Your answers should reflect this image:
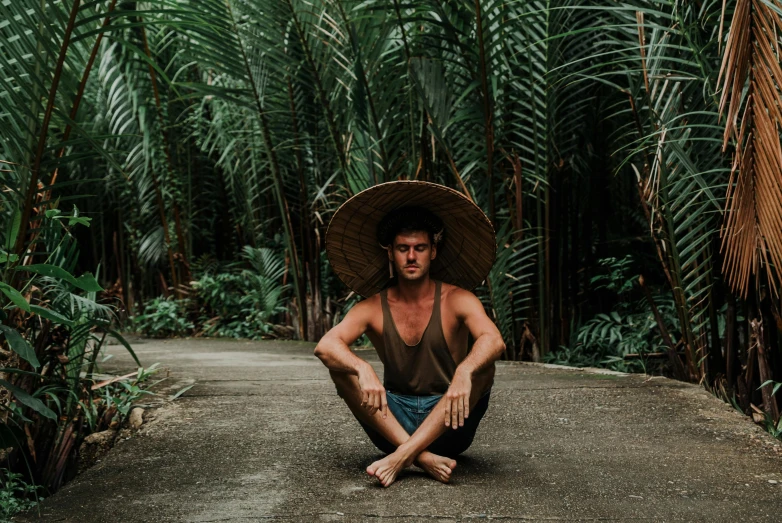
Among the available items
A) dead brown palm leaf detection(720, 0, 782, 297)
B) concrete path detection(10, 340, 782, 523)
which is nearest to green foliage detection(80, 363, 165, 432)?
concrete path detection(10, 340, 782, 523)

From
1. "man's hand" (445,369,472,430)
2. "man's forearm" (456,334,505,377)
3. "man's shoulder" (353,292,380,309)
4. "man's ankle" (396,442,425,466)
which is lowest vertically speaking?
"man's ankle" (396,442,425,466)

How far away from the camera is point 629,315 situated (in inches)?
248

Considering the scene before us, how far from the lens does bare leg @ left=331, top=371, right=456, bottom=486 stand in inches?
115

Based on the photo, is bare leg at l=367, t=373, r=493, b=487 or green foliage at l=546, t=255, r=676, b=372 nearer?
bare leg at l=367, t=373, r=493, b=487

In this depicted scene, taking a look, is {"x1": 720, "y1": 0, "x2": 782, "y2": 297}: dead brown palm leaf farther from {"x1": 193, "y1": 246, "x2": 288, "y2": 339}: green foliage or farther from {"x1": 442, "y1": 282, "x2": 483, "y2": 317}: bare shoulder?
{"x1": 193, "y1": 246, "x2": 288, "y2": 339}: green foliage

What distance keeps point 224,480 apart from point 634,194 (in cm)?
570

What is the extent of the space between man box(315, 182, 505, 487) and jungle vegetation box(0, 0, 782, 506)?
31.7 inches


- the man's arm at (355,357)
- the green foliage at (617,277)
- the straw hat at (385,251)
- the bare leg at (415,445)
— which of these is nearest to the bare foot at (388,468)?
the bare leg at (415,445)

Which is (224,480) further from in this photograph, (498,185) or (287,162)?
(287,162)

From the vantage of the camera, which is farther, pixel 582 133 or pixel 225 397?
pixel 582 133

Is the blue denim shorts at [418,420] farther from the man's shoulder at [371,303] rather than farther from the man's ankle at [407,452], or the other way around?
the man's shoulder at [371,303]

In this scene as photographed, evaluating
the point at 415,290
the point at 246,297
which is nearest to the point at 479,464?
the point at 415,290

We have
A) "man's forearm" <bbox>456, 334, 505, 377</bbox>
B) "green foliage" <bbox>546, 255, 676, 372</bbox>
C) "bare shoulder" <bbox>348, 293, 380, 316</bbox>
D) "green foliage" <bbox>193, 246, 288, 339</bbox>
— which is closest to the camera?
"man's forearm" <bbox>456, 334, 505, 377</bbox>

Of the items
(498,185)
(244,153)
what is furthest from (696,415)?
(244,153)
